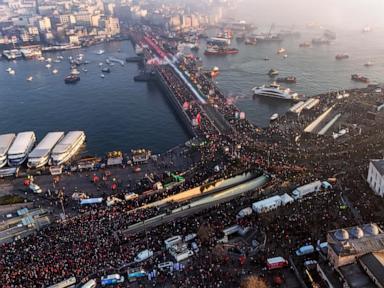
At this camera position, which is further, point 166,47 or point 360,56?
point 166,47

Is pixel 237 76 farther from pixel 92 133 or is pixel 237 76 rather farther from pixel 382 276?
pixel 382 276

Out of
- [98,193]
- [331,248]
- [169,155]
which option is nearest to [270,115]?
[169,155]

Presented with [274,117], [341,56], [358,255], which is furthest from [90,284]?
[341,56]

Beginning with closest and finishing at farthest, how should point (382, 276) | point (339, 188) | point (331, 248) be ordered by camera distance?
point (382, 276), point (331, 248), point (339, 188)

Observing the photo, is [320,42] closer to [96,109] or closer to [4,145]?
[96,109]

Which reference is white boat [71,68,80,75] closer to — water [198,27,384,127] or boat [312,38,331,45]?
water [198,27,384,127]

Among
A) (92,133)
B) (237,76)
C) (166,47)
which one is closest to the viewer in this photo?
→ (92,133)

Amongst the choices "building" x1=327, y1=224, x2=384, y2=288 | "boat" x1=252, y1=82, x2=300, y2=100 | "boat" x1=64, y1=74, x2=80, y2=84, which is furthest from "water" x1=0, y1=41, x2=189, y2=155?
"building" x1=327, y1=224, x2=384, y2=288
